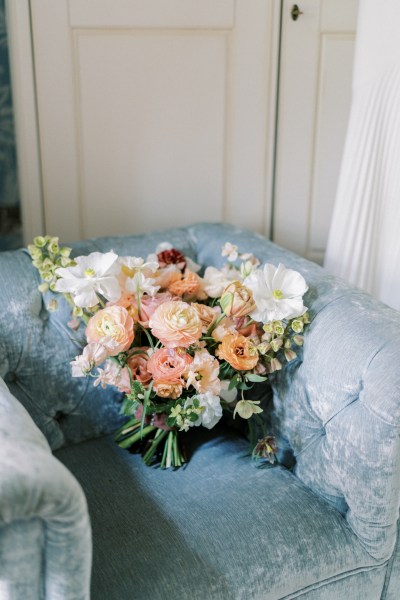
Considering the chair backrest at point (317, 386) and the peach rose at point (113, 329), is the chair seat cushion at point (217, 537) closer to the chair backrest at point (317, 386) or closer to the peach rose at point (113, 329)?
the chair backrest at point (317, 386)

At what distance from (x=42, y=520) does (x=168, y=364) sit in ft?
1.40

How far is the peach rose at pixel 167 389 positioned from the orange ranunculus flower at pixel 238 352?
10cm

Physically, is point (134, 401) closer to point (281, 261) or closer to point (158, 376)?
point (158, 376)

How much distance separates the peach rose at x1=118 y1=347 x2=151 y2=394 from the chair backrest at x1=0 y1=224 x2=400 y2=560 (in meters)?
0.18

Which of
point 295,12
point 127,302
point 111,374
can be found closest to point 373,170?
point 295,12

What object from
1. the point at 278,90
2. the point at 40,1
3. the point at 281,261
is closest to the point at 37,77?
the point at 40,1

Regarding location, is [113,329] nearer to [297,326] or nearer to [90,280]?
[90,280]

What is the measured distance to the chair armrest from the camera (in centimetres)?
93

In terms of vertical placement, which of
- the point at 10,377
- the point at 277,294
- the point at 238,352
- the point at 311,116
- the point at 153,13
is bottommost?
the point at 10,377

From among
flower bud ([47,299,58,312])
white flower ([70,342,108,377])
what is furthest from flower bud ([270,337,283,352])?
flower bud ([47,299,58,312])

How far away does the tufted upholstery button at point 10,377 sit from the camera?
4.81 feet

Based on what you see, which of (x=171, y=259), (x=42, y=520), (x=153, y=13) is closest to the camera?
(x=42, y=520)

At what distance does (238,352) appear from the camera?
133 centimetres

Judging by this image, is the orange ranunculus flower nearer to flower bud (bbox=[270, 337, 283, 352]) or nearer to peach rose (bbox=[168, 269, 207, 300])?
flower bud (bbox=[270, 337, 283, 352])
